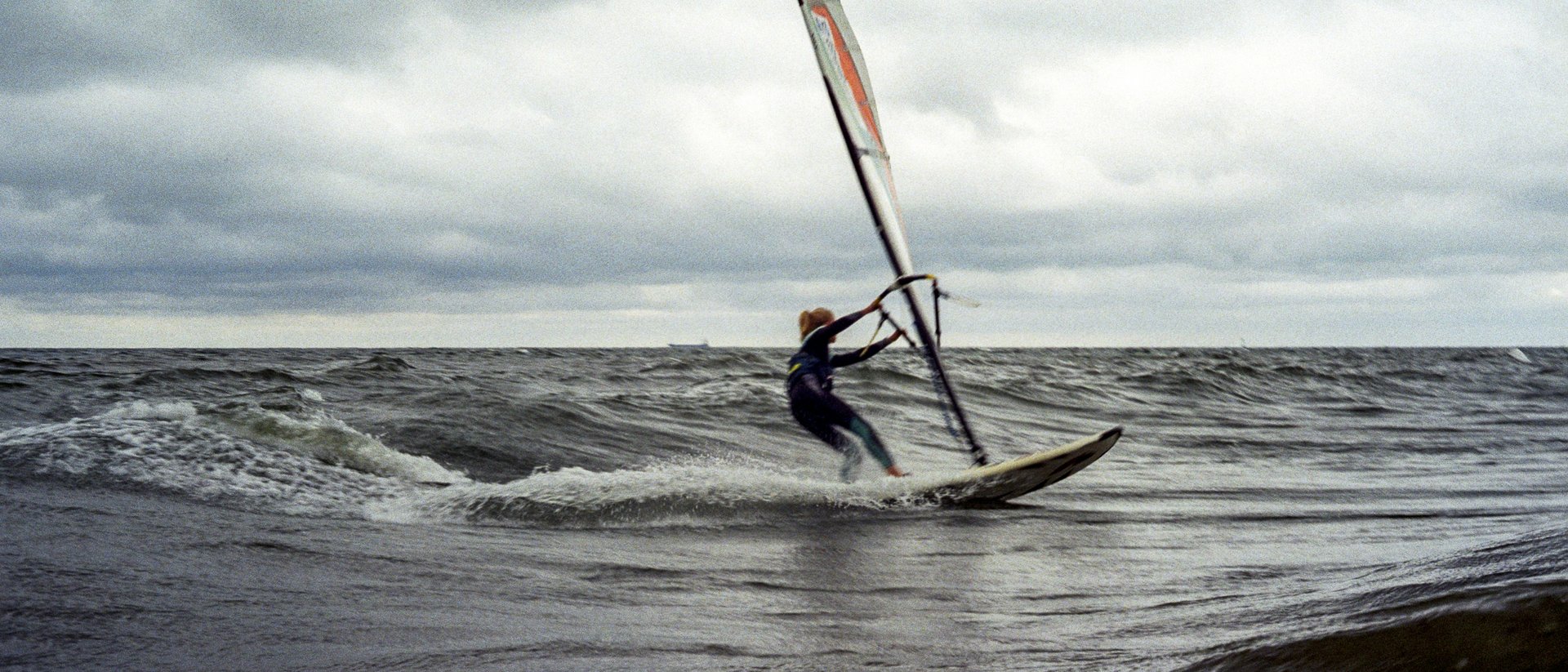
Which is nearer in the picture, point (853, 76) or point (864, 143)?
point (864, 143)

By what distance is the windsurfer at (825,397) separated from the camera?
970 centimetres

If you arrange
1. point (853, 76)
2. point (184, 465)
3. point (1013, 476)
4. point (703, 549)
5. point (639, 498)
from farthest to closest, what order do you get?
point (853, 76), point (1013, 476), point (184, 465), point (639, 498), point (703, 549)

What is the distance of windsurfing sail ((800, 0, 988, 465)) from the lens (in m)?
9.34

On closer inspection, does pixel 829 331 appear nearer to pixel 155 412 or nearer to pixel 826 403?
pixel 826 403

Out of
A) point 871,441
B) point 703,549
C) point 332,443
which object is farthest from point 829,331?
point 332,443

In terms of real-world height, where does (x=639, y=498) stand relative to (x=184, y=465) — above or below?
below

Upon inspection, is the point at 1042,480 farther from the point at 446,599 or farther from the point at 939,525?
the point at 446,599

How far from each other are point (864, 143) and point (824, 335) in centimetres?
179

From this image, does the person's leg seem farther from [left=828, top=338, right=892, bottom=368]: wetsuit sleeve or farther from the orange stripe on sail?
the orange stripe on sail

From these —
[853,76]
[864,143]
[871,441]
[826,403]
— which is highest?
[853,76]

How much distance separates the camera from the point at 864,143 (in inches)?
391

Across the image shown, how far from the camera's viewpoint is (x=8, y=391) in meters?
14.6

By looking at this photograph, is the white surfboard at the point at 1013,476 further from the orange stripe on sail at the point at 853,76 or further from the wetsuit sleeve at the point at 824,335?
the orange stripe on sail at the point at 853,76

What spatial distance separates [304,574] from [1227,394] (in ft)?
77.7
